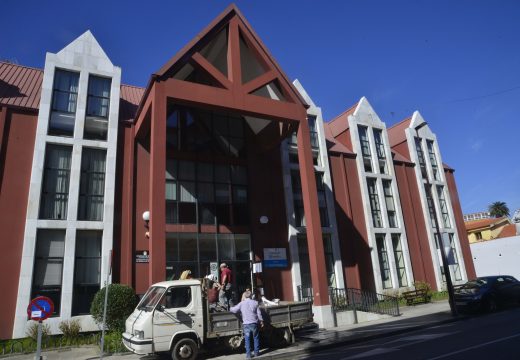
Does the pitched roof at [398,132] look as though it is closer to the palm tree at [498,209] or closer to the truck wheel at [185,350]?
the truck wheel at [185,350]

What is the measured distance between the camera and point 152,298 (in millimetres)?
10148

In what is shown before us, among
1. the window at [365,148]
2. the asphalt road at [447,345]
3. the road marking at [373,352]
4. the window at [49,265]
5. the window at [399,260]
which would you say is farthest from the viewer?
the window at [365,148]

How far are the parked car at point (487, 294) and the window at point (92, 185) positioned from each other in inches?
603

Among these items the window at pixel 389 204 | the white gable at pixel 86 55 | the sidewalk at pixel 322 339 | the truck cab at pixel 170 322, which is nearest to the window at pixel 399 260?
the window at pixel 389 204

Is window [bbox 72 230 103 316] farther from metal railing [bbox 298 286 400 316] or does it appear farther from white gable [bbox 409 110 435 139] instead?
white gable [bbox 409 110 435 139]

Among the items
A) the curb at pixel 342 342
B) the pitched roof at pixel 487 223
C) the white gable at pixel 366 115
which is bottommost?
the curb at pixel 342 342

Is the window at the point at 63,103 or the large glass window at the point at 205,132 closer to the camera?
the window at the point at 63,103

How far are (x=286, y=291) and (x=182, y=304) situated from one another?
8.58 meters

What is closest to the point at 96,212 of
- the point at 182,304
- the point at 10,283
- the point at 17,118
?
the point at 10,283

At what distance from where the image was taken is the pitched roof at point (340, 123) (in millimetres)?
25961

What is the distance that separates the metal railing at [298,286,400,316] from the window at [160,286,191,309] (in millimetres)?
7709

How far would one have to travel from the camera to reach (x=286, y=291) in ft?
58.4

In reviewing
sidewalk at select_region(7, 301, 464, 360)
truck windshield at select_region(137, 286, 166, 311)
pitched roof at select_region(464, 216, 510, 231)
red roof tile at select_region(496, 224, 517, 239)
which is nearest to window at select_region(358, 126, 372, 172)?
sidewalk at select_region(7, 301, 464, 360)

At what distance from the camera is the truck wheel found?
31.6 feet
